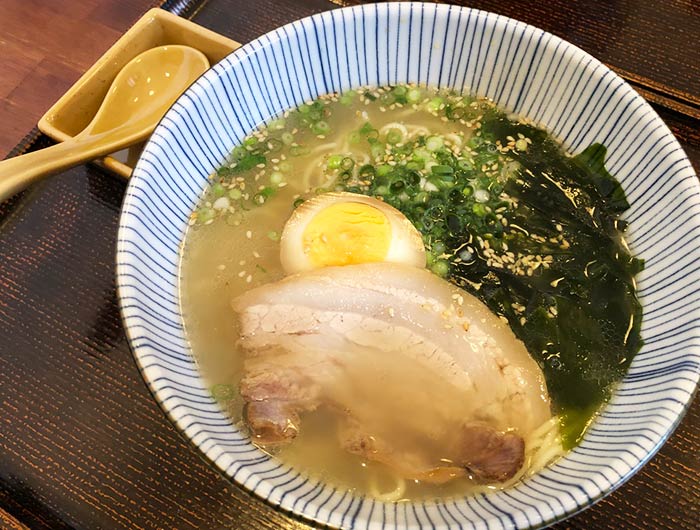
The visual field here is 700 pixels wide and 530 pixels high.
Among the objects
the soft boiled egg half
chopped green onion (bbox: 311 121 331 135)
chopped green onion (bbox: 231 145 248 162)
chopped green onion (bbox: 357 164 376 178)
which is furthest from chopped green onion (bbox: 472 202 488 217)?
chopped green onion (bbox: 231 145 248 162)

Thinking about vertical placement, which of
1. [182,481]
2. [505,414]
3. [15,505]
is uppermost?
[505,414]

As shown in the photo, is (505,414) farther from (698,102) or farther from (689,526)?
(698,102)

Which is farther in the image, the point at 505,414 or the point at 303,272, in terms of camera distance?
the point at 303,272

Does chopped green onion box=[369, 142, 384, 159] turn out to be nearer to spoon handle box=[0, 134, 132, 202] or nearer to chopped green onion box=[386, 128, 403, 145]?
chopped green onion box=[386, 128, 403, 145]

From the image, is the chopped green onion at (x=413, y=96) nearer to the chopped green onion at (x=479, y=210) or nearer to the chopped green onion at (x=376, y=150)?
the chopped green onion at (x=376, y=150)

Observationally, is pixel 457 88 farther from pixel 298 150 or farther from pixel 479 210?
pixel 298 150

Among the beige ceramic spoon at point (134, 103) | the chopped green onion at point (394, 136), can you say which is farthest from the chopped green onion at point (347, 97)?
the beige ceramic spoon at point (134, 103)

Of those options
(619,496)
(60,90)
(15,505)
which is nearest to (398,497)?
(619,496)

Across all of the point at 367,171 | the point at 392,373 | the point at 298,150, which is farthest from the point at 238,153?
the point at 392,373
